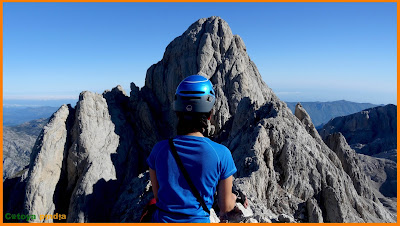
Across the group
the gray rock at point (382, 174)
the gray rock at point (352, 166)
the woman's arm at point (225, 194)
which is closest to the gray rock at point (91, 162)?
the woman's arm at point (225, 194)

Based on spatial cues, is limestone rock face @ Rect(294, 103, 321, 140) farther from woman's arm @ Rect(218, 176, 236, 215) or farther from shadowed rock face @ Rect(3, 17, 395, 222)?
woman's arm @ Rect(218, 176, 236, 215)

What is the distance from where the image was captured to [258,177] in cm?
1945

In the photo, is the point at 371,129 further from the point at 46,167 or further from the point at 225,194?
the point at 225,194

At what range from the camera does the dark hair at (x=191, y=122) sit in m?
4.65

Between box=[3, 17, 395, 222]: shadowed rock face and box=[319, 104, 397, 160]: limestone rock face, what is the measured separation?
7856 centimetres

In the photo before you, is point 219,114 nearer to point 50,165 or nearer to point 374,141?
point 50,165

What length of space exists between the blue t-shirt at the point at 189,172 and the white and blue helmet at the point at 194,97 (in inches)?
21.8

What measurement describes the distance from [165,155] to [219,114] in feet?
129

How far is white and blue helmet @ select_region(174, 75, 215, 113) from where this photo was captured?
468 cm

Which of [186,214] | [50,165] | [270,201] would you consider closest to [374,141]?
[270,201]

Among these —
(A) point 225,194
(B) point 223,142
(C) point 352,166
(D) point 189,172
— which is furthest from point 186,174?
(C) point 352,166

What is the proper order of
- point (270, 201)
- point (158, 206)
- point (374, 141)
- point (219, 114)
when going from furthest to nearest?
1. point (374, 141)
2. point (219, 114)
3. point (270, 201)
4. point (158, 206)

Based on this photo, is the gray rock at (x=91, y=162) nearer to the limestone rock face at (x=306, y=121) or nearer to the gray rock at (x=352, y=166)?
the limestone rock face at (x=306, y=121)

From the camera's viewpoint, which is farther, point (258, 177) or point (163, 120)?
point (163, 120)
